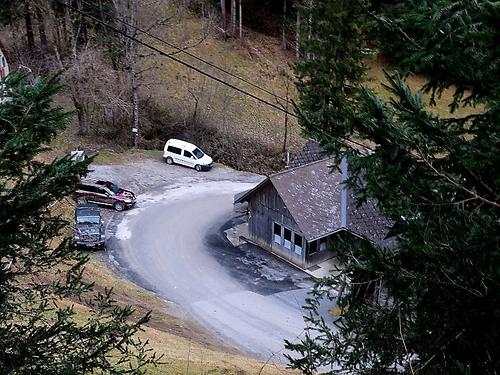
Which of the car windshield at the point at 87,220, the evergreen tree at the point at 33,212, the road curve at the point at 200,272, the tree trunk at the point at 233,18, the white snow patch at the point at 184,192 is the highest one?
the evergreen tree at the point at 33,212

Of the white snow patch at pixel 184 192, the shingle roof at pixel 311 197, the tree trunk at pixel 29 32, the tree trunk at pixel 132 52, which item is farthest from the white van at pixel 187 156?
the tree trunk at pixel 29 32

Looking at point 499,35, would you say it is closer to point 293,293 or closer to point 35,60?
point 293,293

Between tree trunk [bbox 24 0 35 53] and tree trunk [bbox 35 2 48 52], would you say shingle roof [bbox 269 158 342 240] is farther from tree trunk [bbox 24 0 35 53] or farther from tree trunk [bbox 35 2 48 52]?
tree trunk [bbox 24 0 35 53]

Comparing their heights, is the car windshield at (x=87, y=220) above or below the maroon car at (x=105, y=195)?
above

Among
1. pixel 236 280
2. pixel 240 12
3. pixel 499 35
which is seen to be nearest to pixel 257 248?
pixel 236 280

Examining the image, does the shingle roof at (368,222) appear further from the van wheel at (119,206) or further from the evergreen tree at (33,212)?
the evergreen tree at (33,212)

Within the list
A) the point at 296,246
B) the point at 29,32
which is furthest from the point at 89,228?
the point at 29,32
